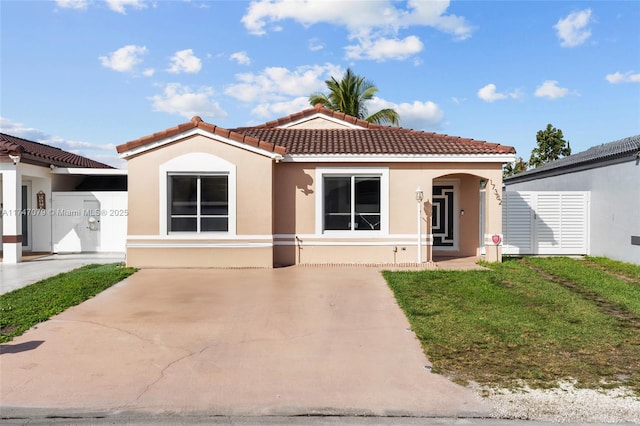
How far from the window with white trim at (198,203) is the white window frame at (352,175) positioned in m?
2.57

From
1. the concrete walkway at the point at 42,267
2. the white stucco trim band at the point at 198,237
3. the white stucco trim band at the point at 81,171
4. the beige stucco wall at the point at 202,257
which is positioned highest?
the white stucco trim band at the point at 81,171

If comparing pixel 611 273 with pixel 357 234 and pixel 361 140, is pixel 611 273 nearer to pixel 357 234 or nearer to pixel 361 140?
pixel 357 234

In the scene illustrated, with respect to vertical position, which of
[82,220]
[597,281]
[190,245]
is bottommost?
[597,281]

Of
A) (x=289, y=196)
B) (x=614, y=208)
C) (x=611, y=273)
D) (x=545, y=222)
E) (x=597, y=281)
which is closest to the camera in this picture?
(x=597, y=281)

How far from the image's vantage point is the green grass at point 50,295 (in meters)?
7.33

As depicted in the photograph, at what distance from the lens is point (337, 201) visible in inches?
530

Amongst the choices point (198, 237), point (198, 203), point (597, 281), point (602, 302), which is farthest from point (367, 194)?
point (602, 302)

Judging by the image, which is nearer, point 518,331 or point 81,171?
point 518,331

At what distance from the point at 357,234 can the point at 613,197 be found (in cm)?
806

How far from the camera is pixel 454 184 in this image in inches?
598

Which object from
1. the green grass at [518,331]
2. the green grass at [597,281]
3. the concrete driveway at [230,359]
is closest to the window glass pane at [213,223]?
the concrete driveway at [230,359]

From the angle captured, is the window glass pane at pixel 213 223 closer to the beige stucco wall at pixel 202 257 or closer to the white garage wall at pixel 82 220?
the beige stucco wall at pixel 202 257

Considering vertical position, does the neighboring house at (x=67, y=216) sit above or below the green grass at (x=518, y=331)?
above

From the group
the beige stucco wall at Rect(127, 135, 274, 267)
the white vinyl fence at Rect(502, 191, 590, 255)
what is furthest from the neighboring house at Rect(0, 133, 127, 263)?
the white vinyl fence at Rect(502, 191, 590, 255)
